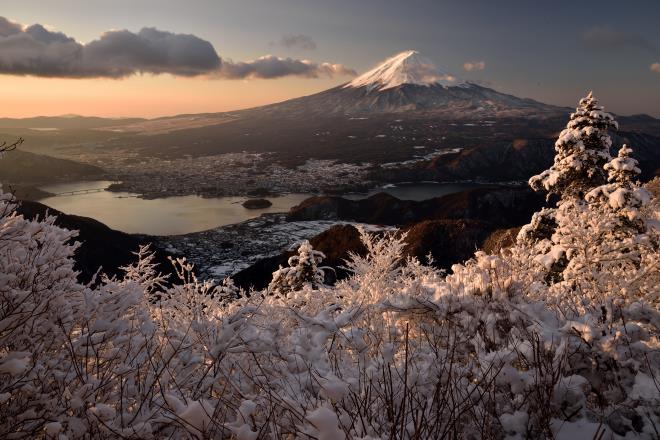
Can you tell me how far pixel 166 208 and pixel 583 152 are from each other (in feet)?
390

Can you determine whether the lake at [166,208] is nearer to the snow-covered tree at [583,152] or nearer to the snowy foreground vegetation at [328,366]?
the snow-covered tree at [583,152]

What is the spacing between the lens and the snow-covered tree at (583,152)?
14539 mm

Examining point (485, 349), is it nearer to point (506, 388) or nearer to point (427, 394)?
point (506, 388)

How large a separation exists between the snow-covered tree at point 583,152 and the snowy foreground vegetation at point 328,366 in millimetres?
10655

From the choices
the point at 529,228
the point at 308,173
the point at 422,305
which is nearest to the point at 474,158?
the point at 308,173

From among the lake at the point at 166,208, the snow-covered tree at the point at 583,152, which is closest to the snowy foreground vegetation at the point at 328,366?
the snow-covered tree at the point at 583,152

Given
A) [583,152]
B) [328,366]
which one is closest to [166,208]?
[583,152]

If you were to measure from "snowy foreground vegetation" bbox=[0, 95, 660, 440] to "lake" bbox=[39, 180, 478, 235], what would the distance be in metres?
90.1

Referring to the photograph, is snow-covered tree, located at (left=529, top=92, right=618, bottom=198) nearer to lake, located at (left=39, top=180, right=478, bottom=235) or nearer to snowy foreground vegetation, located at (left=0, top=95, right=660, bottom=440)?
snowy foreground vegetation, located at (left=0, top=95, right=660, bottom=440)

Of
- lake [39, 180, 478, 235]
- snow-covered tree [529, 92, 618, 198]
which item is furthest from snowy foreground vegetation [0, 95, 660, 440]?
lake [39, 180, 478, 235]

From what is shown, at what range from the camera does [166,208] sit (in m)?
119

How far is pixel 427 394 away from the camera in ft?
→ 10.8

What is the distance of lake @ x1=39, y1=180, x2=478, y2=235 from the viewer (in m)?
97.4

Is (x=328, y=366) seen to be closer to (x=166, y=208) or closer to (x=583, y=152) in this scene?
(x=583, y=152)
